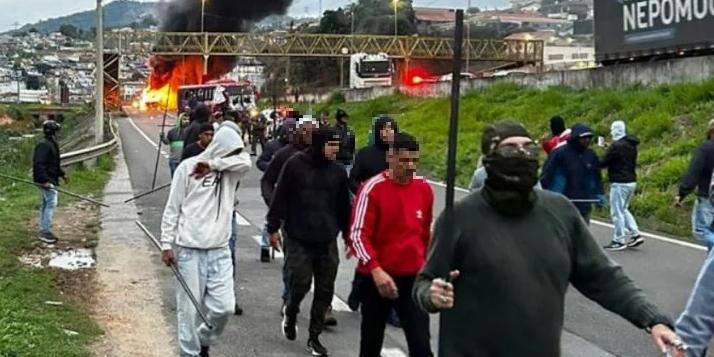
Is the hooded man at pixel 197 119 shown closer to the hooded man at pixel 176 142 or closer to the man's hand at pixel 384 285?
the hooded man at pixel 176 142

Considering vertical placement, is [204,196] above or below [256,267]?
above

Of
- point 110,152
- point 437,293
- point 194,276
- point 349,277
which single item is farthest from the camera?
point 110,152

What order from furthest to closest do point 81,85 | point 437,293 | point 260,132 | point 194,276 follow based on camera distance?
point 81,85
point 260,132
point 194,276
point 437,293

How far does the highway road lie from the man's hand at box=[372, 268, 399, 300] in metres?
1.64

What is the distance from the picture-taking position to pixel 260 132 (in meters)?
33.0

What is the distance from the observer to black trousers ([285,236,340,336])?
7535 millimetres

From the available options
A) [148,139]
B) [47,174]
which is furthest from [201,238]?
[148,139]

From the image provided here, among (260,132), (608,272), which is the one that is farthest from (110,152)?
(608,272)

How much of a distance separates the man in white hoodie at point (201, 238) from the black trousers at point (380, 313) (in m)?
1.10

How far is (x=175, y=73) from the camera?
2724 inches

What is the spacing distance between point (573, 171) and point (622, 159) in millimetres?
2215

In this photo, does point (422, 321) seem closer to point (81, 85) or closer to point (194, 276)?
point (194, 276)

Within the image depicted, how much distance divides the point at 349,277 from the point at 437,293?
24.2 ft

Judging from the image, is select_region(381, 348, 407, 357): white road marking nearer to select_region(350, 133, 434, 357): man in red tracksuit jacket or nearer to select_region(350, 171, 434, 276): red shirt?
select_region(350, 133, 434, 357): man in red tracksuit jacket
